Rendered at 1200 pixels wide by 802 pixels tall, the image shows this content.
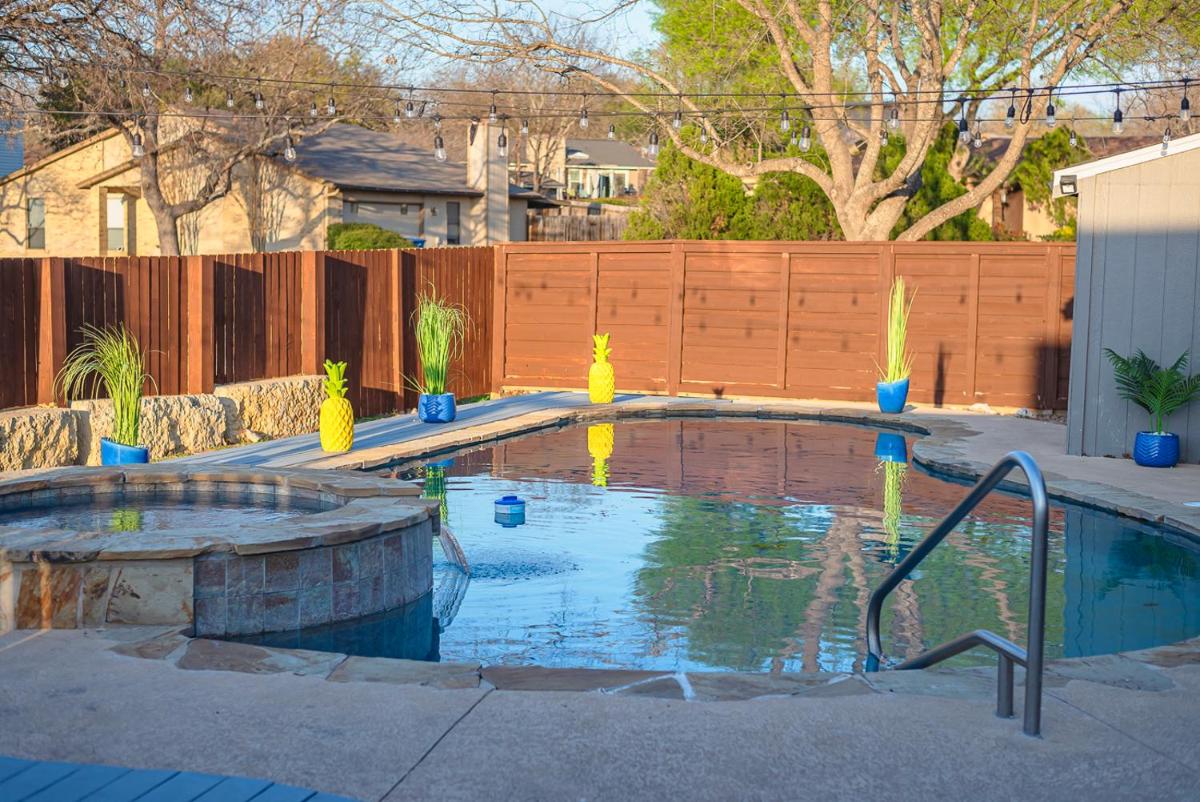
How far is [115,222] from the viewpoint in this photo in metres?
31.4

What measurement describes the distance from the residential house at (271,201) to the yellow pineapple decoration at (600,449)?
16.7 meters

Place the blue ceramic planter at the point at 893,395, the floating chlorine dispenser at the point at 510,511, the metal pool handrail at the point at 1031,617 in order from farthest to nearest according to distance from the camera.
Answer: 1. the blue ceramic planter at the point at 893,395
2. the floating chlorine dispenser at the point at 510,511
3. the metal pool handrail at the point at 1031,617

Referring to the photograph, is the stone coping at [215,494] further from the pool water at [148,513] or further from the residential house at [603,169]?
the residential house at [603,169]

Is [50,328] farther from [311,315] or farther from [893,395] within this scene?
[893,395]

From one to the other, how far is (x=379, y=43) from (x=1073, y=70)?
37.9ft

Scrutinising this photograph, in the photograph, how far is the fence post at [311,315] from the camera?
13.5 m

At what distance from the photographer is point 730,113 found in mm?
21516

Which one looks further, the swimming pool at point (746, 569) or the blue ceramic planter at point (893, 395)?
the blue ceramic planter at point (893, 395)

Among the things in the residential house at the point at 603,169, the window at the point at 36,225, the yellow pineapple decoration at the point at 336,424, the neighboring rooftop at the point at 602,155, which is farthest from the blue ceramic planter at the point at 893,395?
the neighboring rooftop at the point at 602,155

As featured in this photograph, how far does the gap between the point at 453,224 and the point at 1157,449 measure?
23323 mm

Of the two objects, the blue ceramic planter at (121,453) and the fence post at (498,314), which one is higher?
the fence post at (498,314)

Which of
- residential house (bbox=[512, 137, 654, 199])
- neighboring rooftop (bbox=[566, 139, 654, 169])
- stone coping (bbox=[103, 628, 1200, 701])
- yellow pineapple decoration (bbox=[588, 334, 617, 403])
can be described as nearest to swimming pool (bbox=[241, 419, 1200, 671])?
stone coping (bbox=[103, 628, 1200, 701])

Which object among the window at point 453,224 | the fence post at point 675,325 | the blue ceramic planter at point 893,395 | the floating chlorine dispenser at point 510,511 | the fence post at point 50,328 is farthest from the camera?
the window at point 453,224

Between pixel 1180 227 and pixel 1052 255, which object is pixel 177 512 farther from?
pixel 1052 255
